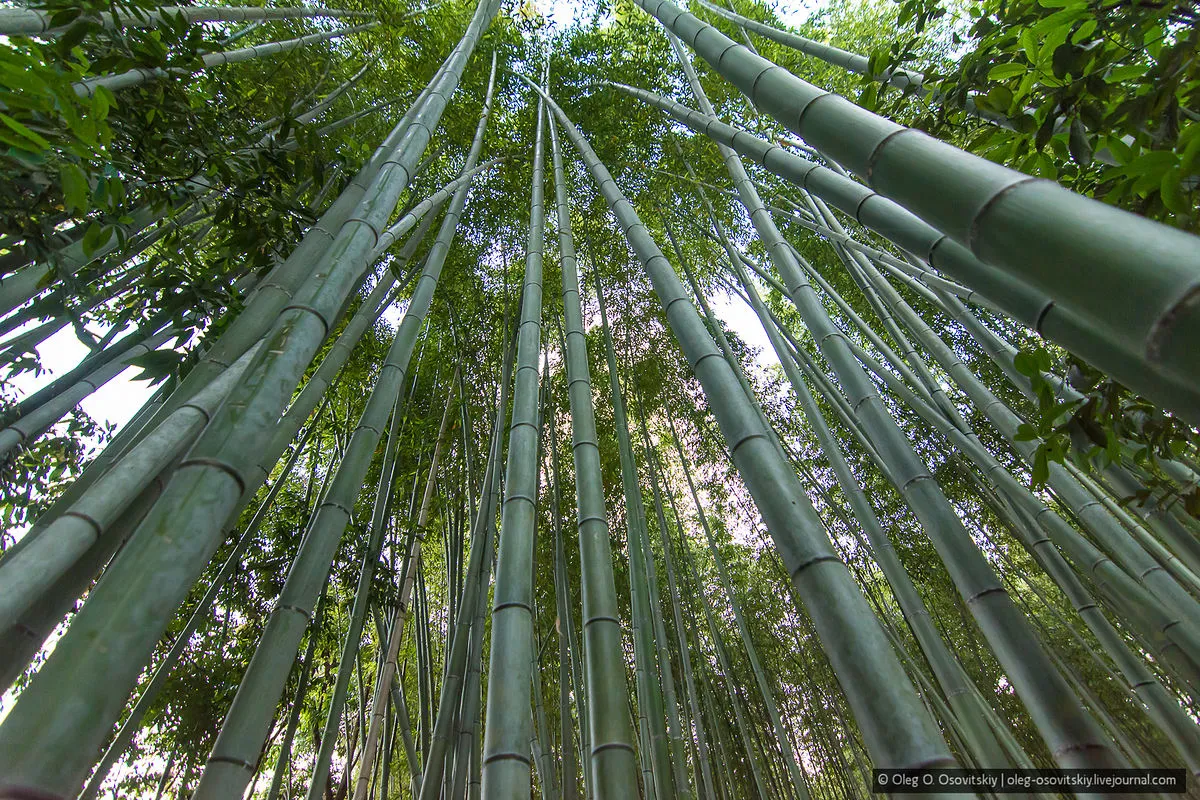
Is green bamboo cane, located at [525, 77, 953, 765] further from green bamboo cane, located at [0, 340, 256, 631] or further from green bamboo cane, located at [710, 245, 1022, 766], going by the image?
green bamboo cane, located at [0, 340, 256, 631]

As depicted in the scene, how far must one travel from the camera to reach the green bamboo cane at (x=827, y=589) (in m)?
0.80

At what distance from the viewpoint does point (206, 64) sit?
2.43 metres

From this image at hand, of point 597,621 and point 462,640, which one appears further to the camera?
point 462,640

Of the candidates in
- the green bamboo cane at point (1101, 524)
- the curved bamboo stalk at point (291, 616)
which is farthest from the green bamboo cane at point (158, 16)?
the green bamboo cane at point (1101, 524)

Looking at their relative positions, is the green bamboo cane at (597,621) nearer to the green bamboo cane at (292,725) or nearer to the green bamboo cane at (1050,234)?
the green bamboo cane at (1050,234)

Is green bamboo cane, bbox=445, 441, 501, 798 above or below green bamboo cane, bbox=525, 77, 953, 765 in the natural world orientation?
above

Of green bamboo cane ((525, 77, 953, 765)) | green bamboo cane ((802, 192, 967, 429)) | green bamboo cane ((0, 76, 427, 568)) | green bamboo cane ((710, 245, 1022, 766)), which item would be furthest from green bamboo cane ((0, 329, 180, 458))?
green bamboo cane ((802, 192, 967, 429))

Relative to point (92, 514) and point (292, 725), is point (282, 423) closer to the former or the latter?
point (92, 514)

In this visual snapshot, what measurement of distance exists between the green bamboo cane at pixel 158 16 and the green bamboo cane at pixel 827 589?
5.45 ft

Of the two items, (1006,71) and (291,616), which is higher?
(1006,71)

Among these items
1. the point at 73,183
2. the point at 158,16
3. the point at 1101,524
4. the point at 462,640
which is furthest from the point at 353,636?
the point at 1101,524

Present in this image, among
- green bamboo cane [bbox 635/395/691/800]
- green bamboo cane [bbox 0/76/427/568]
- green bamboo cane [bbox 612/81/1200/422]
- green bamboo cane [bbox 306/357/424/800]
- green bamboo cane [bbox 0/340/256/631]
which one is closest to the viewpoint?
green bamboo cane [bbox 612/81/1200/422]

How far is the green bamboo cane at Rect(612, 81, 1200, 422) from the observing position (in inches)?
26.7

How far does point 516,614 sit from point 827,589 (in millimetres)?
809
